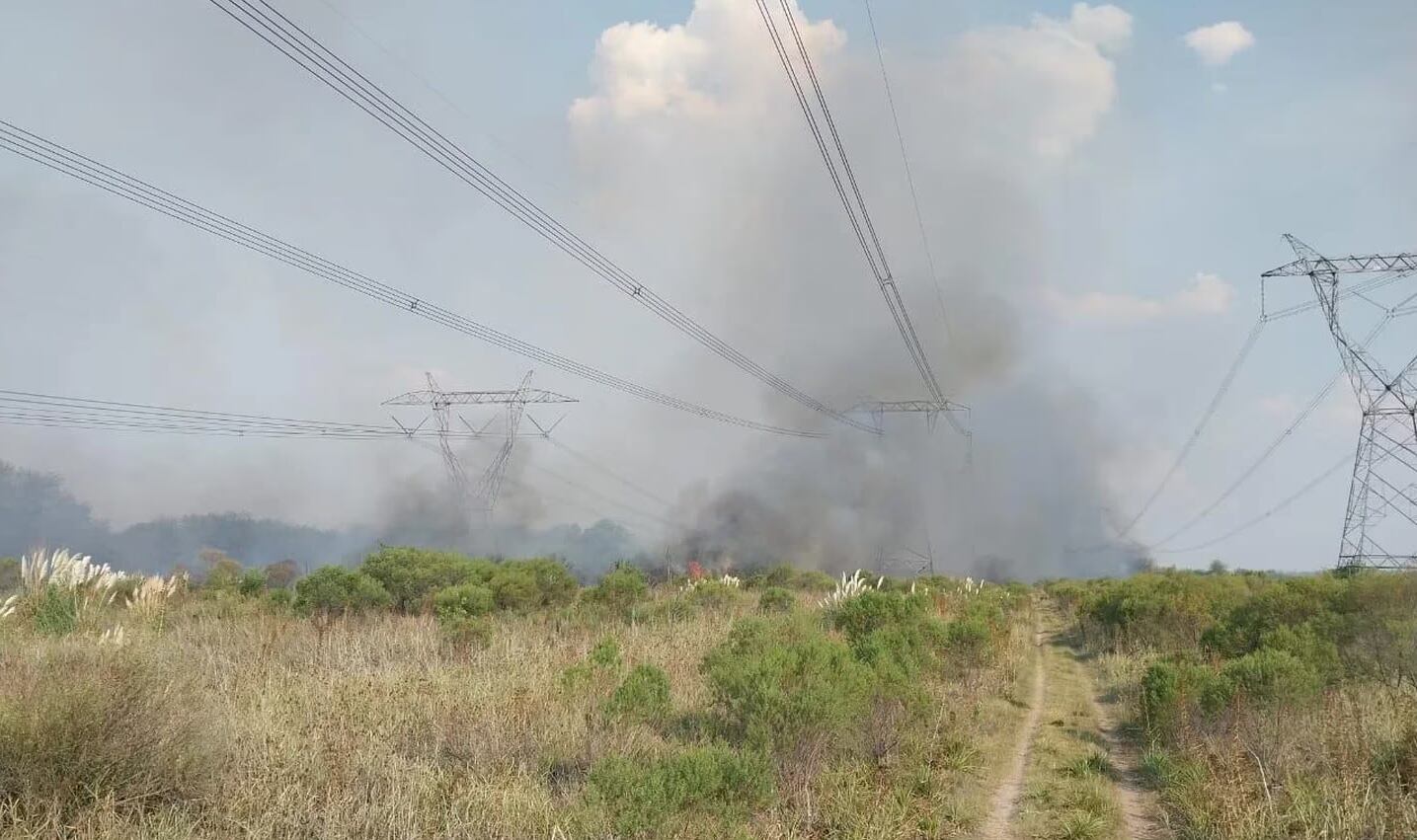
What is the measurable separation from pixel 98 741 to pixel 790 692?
21.4 feet

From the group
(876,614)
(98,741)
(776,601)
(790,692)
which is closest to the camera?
(98,741)

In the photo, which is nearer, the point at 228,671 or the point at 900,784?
the point at 900,784

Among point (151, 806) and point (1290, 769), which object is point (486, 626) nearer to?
point (151, 806)

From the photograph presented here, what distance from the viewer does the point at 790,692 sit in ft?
32.4

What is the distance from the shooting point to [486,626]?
1884 cm

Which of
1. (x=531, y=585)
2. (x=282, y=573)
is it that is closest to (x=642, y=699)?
(x=531, y=585)

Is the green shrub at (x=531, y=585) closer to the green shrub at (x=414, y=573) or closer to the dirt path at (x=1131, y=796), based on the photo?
the green shrub at (x=414, y=573)

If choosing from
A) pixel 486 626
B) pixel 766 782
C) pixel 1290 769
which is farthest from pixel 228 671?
pixel 1290 769

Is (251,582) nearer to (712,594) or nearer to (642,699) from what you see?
(712,594)

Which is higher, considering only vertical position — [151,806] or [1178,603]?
[1178,603]

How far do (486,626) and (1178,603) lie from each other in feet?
60.7

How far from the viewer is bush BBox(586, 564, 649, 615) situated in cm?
2892

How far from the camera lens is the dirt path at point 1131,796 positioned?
9.35 meters

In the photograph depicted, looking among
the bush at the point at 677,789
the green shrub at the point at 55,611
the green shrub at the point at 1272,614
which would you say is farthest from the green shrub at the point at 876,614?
the green shrub at the point at 55,611
